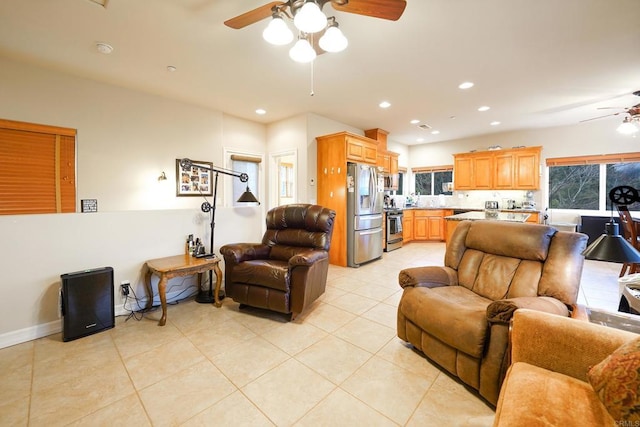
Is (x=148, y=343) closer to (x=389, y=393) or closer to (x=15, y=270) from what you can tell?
(x=15, y=270)

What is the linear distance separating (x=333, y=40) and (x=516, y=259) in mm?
2210

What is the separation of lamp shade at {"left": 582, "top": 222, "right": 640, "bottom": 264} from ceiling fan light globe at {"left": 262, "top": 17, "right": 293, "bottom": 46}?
2099mm

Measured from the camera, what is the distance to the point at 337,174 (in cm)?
467

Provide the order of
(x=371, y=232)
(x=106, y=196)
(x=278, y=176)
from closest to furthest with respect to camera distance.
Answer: (x=106, y=196) → (x=371, y=232) → (x=278, y=176)

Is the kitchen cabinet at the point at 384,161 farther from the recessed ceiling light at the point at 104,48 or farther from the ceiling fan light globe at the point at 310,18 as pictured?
the recessed ceiling light at the point at 104,48

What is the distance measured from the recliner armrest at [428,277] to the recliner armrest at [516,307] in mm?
631

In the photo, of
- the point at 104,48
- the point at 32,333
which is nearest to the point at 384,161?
the point at 104,48

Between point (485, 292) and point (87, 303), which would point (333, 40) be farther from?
point (87, 303)

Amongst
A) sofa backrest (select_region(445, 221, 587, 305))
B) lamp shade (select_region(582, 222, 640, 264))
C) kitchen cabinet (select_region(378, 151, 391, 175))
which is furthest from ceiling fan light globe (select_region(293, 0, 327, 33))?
kitchen cabinet (select_region(378, 151, 391, 175))

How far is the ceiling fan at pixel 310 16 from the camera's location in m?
1.46

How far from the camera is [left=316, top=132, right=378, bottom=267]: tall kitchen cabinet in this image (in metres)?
4.60

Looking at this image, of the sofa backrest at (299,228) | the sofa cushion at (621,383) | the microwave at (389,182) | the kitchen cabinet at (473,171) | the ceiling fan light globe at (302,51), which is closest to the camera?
the sofa cushion at (621,383)

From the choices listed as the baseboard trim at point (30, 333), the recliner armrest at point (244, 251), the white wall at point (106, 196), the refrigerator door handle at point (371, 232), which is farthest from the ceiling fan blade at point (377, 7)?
the baseboard trim at point (30, 333)

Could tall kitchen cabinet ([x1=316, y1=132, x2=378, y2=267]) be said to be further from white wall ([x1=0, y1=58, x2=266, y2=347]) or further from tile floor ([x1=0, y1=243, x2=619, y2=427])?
tile floor ([x1=0, y1=243, x2=619, y2=427])
